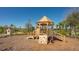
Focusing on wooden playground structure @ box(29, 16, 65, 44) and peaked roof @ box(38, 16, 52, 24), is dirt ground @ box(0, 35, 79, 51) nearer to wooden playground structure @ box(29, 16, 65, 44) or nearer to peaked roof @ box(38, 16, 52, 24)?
wooden playground structure @ box(29, 16, 65, 44)

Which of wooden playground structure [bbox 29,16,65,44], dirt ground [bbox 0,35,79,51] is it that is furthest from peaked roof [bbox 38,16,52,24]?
dirt ground [bbox 0,35,79,51]

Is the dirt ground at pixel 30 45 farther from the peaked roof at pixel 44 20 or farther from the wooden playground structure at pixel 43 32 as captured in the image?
the peaked roof at pixel 44 20

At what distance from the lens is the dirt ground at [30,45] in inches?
93.7

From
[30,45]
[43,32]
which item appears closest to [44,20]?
[43,32]

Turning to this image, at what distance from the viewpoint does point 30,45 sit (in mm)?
2396

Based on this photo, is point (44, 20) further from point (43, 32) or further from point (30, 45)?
point (30, 45)

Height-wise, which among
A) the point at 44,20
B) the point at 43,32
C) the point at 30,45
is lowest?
the point at 30,45

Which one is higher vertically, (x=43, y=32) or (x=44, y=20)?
(x=44, y=20)

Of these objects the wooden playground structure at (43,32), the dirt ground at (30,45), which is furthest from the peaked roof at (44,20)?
the dirt ground at (30,45)

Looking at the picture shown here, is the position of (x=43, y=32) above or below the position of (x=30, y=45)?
above

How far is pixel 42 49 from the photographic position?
2387 mm

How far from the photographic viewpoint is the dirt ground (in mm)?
2381
